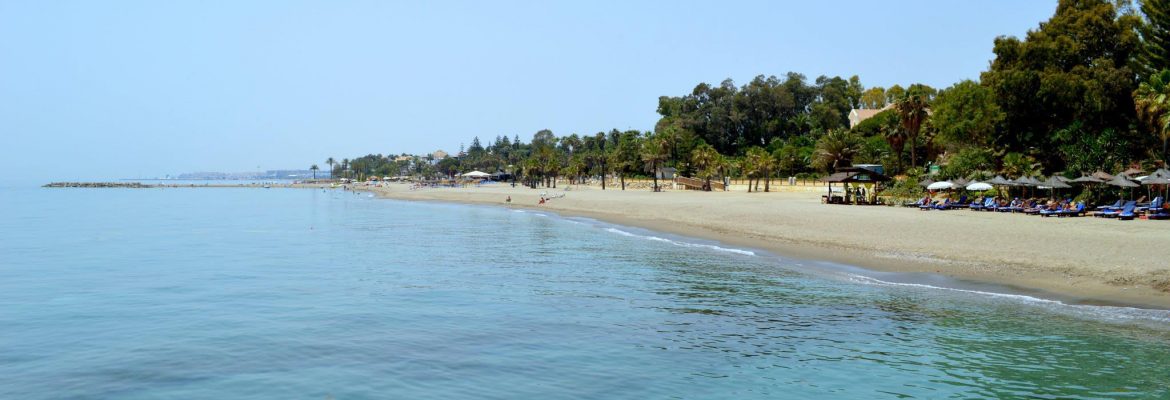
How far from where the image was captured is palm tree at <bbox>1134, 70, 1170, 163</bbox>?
102 feet

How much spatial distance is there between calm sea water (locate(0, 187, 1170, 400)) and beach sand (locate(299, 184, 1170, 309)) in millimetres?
1986

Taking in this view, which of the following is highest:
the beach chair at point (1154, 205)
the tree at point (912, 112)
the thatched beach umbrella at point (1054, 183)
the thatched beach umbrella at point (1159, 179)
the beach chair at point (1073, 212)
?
the tree at point (912, 112)

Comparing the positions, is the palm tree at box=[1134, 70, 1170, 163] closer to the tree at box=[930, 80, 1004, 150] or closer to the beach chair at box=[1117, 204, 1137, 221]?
the beach chair at box=[1117, 204, 1137, 221]

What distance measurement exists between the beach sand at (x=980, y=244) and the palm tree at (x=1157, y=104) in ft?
20.2

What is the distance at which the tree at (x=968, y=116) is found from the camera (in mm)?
43406

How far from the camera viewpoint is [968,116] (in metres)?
45.7

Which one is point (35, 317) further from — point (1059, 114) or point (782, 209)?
point (1059, 114)

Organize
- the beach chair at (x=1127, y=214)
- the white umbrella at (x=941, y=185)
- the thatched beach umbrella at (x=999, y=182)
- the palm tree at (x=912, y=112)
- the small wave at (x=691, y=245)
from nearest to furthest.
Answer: the small wave at (x=691, y=245)
the beach chair at (x=1127, y=214)
the thatched beach umbrella at (x=999, y=182)
the white umbrella at (x=941, y=185)
the palm tree at (x=912, y=112)

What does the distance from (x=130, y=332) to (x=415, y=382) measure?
6.92 m

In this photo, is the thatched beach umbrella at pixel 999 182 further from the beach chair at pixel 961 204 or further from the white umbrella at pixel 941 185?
the white umbrella at pixel 941 185

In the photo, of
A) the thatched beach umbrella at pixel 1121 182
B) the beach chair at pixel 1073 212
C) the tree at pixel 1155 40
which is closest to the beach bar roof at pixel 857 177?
the tree at pixel 1155 40

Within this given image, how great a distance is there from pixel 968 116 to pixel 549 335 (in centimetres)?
3904

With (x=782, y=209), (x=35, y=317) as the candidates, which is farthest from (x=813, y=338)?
(x=782, y=209)

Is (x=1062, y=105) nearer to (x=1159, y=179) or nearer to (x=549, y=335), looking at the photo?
(x=1159, y=179)
